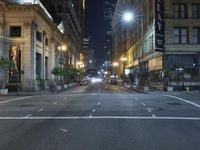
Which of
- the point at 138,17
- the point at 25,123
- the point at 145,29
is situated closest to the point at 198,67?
the point at 145,29

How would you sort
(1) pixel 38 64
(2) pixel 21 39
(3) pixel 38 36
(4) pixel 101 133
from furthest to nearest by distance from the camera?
1. (1) pixel 38 64
2. (3) pixel 38 36
3. (2) pixel 21 39
4. (4) pixel 101 133

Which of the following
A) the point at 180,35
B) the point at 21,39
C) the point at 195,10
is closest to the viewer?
the point at 21,39

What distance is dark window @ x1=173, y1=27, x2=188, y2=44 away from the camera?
218ft

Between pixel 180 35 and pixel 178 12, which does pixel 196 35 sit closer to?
pixel 180 35

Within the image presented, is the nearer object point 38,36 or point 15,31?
point 15,31

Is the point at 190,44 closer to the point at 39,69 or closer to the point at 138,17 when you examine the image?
the point at 39,69

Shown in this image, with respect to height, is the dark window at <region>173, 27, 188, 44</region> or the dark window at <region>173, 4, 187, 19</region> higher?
the dark window at <region>173, 4, 187, 19</region>

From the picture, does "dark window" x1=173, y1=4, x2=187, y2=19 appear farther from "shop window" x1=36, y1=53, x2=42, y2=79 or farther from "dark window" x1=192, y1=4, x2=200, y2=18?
→ "shop window" x1=36, y1=53, x2=42, y2=79

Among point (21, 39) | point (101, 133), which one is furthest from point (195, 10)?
point (101, 133)

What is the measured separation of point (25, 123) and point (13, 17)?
4611 cm

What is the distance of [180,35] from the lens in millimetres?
66375

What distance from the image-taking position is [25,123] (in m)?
18.7

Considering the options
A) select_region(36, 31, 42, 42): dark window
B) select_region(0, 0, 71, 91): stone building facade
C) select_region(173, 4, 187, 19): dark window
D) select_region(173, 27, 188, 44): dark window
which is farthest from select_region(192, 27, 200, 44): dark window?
select_region(36, 31, 42, 42): dark window

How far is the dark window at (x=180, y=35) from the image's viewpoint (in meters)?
66.4
